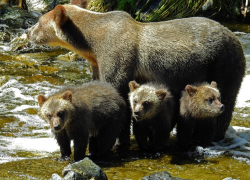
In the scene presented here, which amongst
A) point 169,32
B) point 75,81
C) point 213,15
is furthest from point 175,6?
point 169,32

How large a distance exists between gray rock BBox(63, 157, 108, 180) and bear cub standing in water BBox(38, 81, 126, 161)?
2.98ft

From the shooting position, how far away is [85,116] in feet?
28.4

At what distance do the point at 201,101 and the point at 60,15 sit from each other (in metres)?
3.69

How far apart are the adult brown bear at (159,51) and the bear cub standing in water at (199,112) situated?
53 cm

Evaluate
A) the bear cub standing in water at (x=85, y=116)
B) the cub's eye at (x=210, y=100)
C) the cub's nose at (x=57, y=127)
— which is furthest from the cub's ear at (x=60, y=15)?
the cub's eye at (x=210, y=100)

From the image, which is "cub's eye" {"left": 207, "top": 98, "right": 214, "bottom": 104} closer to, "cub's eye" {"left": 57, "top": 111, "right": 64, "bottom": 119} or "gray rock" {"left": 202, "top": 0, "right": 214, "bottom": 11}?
"cub's eye" {"left": 57, "top": 111, "right": 64, "bottom": 119}

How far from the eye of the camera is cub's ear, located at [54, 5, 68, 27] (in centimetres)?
1005

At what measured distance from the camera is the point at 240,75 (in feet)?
33.1

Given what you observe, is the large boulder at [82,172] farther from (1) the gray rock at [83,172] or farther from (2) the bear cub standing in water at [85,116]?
(2) the bear cub standing in water at [85,116]

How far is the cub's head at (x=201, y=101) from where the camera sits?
916 centimetres

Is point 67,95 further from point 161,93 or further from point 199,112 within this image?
point 199,112

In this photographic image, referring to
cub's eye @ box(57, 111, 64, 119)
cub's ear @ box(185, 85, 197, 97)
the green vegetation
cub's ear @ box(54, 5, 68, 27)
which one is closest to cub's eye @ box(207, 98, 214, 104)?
cub's ear @ box(185, 85, 197, 97)

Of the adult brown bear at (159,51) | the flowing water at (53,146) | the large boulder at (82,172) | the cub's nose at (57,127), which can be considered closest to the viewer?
the large boulder at (82,172)

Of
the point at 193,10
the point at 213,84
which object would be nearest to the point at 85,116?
the point at 213,84
